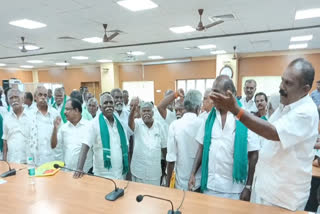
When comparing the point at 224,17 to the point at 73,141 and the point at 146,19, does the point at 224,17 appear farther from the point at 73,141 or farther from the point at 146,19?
the point at 73,141

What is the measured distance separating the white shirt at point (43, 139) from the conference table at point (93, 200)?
0.79 m

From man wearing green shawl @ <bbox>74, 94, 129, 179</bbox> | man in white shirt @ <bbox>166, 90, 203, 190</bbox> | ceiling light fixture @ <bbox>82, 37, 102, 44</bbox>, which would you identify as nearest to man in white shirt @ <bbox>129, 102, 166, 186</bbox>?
man wearing green shawl @ <bbox>74, 94, 129, 179</bbox>

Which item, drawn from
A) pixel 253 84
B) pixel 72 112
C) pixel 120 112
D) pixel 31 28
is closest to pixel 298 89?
pixel 72 112

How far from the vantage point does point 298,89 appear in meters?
1.24

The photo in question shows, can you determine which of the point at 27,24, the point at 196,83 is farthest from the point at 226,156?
the point at 196,83

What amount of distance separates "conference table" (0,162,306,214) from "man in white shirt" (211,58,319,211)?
0.13 metres

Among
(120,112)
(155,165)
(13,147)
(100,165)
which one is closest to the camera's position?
(100,165)

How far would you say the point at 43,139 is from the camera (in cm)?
263

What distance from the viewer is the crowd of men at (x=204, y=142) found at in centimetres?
121

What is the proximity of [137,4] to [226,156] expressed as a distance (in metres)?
3.32

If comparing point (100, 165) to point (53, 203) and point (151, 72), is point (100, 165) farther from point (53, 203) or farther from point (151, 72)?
point (151, 72)

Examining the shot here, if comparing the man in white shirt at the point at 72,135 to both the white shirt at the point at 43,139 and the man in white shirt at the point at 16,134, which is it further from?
the man in white shirt at the point at 16,134

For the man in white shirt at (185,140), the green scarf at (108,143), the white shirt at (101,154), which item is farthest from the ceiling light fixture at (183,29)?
the white shirt at (101,154)

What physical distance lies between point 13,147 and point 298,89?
307 centimetres
